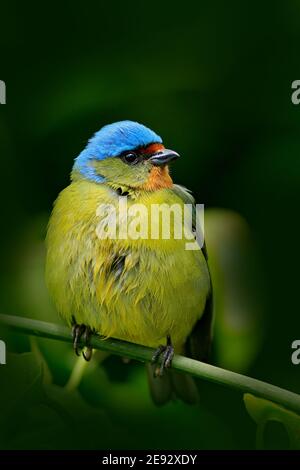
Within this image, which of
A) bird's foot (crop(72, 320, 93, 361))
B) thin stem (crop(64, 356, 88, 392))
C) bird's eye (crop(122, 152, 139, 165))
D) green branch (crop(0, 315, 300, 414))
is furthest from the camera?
bird's eye (crop(122, 152, 139, 165))

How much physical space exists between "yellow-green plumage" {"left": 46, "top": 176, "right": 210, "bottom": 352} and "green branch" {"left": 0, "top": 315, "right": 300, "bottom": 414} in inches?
7.0

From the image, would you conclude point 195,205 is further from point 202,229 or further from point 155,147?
point 155,147

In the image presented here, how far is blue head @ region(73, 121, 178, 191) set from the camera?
2018 mm

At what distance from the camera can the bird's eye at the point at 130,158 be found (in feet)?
6.68

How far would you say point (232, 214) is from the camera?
2.07 m

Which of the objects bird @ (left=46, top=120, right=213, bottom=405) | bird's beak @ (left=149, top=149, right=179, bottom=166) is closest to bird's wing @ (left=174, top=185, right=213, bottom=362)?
bird @ (left=46, top=120, right=213, bottom=405)

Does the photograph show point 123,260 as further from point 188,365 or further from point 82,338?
point 188,365

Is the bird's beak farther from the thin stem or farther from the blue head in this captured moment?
the thin stem

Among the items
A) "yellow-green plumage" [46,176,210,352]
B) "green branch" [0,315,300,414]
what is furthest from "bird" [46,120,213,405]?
"green branch" [0,315,300,414]

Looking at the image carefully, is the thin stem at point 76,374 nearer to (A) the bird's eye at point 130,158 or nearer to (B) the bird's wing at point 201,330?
(B) the bird's wing at point 201,330

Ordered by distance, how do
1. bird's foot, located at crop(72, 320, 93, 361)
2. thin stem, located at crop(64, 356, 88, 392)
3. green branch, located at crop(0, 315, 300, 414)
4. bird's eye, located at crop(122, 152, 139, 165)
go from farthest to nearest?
bird's eye, located at crop(122, 152, 139, 165) < bird's foot, located at crop(72, 320, 93, 361) < thin stem, located at crop(64, 356, 88, 392) < green branch, located at crop(0, 315, 300, 414)

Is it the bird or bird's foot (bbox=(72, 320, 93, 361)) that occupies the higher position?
the bird

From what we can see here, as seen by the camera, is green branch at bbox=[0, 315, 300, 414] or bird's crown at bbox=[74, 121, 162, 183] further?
bird's crown at bbox=[74, 121, 162, 183]

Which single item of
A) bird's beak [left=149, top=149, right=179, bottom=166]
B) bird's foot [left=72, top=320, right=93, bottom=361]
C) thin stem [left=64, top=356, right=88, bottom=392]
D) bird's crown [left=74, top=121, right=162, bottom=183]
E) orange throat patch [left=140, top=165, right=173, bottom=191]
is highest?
bird's crown [left=74, top=121, right=162, bottom=183]
